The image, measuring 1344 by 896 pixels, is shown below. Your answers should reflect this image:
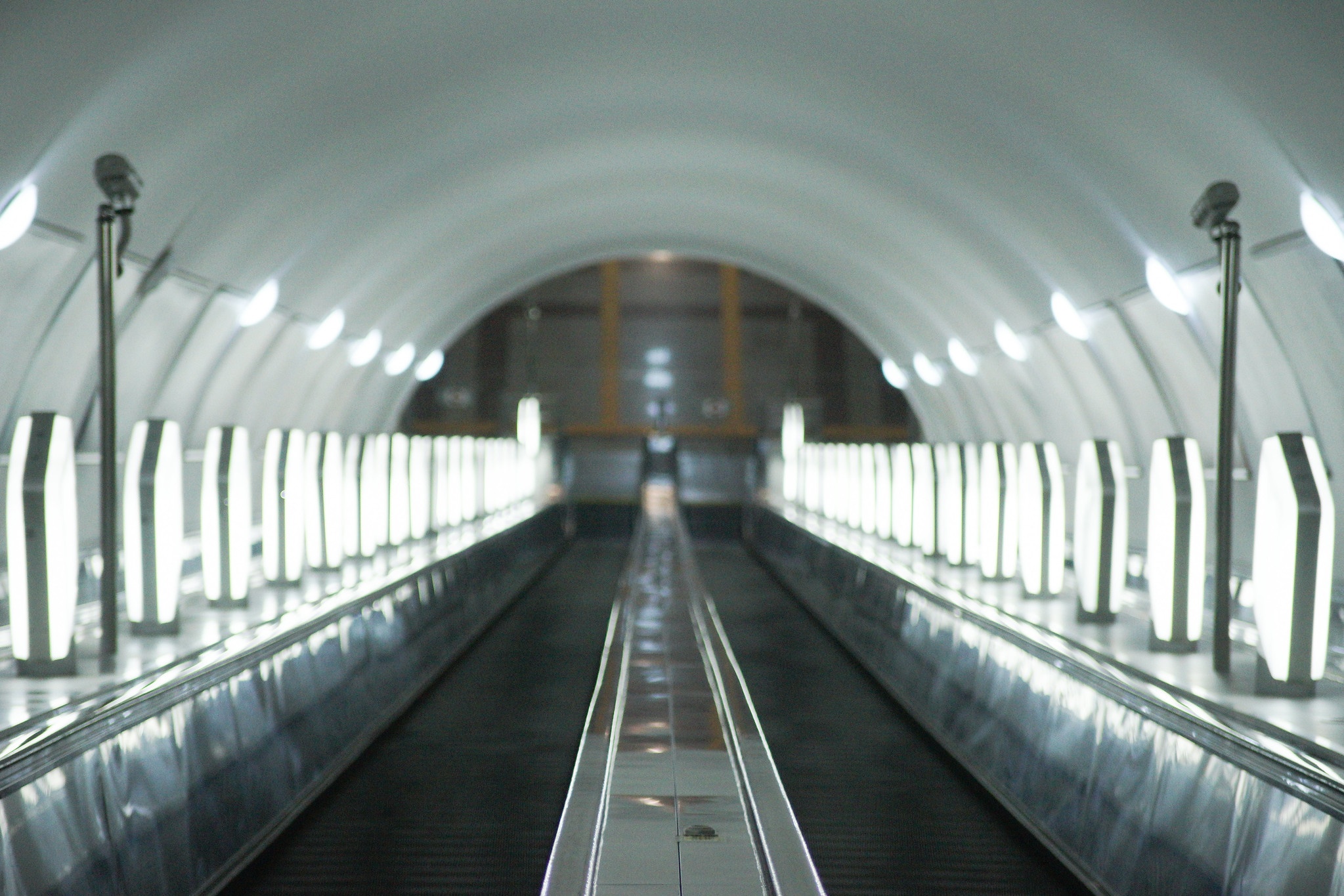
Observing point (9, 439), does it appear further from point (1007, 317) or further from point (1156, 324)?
point (1007, 317)

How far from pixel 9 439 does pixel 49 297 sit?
1452mm

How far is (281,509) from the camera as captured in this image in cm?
1150

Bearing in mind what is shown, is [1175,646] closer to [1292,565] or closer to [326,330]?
[1292,565]

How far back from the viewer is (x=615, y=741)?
7762 millimetres

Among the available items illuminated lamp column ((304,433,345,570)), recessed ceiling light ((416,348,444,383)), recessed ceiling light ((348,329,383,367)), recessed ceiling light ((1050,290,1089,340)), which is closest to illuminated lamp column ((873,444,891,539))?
recessed ceiling light ((1050,290,1089,340))

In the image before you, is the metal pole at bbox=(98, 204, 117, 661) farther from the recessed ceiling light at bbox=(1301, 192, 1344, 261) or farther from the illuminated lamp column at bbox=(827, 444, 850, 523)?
the illuminated lamp column at bbox=(827, 444, 850, 523)

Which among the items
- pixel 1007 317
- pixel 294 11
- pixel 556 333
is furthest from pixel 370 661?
pixel 556 333

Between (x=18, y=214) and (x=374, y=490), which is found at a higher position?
(x=18, y=214)

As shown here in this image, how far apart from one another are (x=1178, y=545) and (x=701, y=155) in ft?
35.8

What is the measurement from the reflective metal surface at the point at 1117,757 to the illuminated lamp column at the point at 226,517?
16.4 feet

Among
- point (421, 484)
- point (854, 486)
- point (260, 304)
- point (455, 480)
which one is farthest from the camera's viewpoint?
point (854, 486)

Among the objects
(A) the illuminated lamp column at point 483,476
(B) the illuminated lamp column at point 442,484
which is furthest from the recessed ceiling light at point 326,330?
(A) the illuminated lamp column at point 483,476

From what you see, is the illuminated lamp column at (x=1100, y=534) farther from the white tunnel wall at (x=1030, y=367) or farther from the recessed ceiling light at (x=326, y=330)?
the recessed ceiling light at (x=326, y=330)

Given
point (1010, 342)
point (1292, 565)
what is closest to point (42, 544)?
point (1292, 565)
